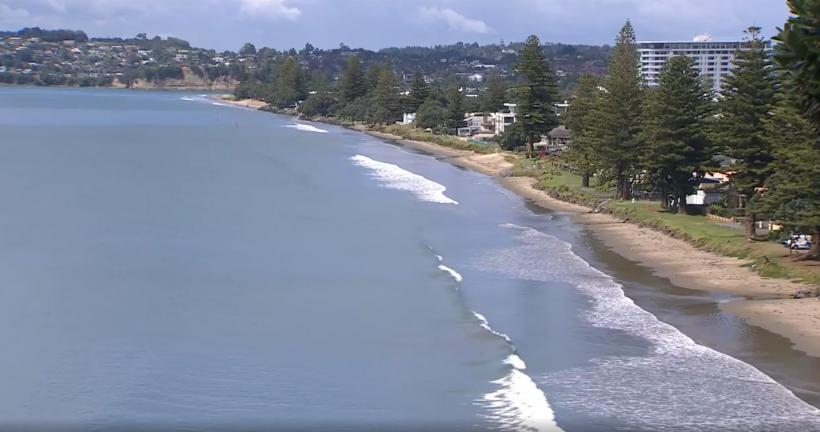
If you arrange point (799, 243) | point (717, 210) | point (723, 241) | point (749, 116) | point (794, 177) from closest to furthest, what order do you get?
point (794, 177), point (799, 243), point (723, 241), point (749, 116), point (717, 210)

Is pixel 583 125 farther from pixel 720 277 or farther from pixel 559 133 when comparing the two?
pixel 720 277

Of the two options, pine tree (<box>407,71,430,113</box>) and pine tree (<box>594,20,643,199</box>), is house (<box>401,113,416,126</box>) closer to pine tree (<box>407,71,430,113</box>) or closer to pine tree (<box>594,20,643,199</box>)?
pine tree (<box>407,71,430,113</box>)

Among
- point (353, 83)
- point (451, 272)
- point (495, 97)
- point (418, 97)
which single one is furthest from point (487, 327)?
point (353, 83)

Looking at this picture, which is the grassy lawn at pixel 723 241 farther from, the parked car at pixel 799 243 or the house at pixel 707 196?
the house at pixel 707 196

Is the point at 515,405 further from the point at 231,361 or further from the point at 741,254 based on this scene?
the point at 741,254

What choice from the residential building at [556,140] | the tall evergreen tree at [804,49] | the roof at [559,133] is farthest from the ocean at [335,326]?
the roof at [559,133]

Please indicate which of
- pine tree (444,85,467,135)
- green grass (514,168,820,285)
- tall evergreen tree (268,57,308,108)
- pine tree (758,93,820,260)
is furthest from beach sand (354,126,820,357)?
tall evergreen tree (268,57,308,108)
